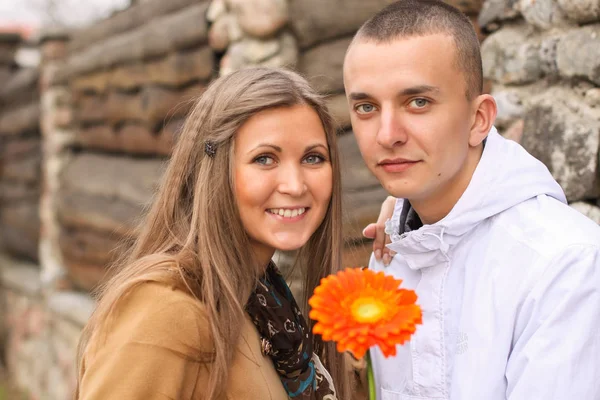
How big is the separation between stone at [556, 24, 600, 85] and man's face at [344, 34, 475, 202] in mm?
547

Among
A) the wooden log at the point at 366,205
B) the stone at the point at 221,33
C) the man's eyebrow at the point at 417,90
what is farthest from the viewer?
the stone at the point at 221,33

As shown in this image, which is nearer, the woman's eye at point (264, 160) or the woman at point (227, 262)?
the woman at point (227, 262)

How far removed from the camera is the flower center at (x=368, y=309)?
48.2 inches

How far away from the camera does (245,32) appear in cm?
360

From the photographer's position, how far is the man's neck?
181cm

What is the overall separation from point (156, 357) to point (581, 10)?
1.59m

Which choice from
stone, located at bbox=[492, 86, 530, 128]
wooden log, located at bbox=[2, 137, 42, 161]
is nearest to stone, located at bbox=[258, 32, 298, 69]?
stone, located at bbox=[492, 86, 530, 128]

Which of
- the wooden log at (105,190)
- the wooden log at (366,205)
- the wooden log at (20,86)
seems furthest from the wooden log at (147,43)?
the wooden log at (366,205)

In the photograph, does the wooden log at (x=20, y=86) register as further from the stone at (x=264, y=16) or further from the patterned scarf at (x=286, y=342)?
the patterned scarf at (x=286, y=342)

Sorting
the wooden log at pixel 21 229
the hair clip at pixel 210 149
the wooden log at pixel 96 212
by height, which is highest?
the hair clip at pixel 210 149

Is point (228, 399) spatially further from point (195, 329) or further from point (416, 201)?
point (416, 201)

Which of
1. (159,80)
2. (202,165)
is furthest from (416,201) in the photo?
(159,80)

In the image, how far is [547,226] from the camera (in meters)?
1.60

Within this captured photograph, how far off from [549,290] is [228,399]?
0.81 metres
